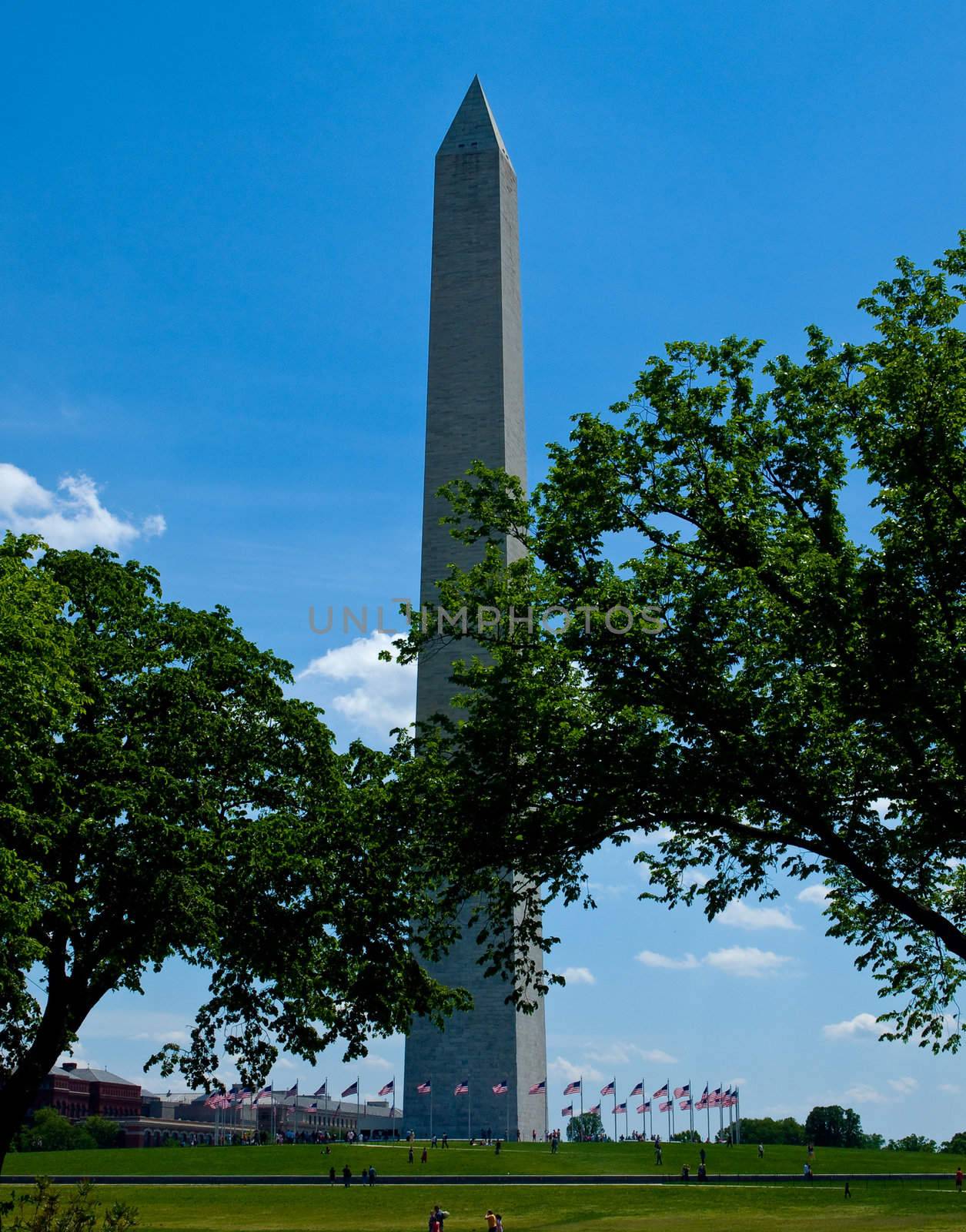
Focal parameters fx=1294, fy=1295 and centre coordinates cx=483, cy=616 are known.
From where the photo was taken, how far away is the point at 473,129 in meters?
65.4

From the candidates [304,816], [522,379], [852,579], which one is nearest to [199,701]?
[304,816]

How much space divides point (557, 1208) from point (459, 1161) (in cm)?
1168

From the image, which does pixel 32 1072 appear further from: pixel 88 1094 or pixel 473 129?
pixel 88 1094

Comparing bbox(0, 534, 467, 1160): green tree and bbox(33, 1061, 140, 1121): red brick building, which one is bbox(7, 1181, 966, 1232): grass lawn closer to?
bbox(0, 534, 467, 1160): green tree

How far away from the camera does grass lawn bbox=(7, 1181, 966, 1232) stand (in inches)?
1566

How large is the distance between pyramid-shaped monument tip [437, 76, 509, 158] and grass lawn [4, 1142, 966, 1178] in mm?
47595

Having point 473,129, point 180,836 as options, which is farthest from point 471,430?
point 180,836

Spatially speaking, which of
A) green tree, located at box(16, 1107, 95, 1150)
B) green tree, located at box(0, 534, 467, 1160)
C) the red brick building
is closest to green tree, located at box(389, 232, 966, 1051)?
green tree, located at box(0, 534, 467, 1160)

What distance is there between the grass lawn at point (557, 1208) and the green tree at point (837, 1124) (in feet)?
330

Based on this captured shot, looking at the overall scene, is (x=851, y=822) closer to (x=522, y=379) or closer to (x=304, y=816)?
(x=304, y=816)

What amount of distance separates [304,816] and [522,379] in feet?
131

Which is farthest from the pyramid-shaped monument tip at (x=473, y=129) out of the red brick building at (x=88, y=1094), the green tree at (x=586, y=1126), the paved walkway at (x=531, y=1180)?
the green tree at (x=586, y=1126)

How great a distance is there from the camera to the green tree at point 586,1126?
16525 cm

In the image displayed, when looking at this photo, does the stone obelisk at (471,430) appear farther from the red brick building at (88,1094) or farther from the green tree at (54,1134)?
the red brick building at (88,1094)
